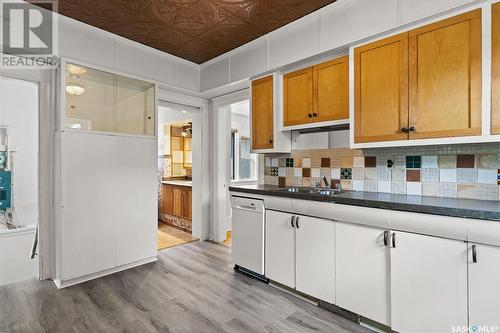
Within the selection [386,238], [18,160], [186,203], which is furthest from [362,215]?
[18,160]

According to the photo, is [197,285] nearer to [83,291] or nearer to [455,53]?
[83,291]

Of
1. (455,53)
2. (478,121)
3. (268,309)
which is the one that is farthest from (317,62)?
(268,309)

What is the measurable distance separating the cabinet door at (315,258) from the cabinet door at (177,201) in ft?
10.6

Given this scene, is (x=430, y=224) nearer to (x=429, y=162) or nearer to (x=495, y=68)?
(x=429, y=162)

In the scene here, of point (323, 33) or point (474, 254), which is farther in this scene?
point (323, 33)

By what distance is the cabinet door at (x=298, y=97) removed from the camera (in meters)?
2.65

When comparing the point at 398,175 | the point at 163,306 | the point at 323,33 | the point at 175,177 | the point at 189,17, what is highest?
the point at 189,17

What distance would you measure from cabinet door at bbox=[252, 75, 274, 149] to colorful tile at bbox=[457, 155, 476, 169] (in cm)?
169

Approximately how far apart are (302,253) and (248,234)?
2.27 feet

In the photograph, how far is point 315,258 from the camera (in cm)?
222

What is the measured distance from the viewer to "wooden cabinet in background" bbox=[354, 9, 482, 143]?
69.0 inches

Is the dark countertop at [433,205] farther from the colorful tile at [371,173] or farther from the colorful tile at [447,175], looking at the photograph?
the colorful tile at [371,173]

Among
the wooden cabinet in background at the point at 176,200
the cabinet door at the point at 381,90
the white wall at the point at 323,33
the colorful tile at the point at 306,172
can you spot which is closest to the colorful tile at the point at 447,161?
the cabinet door at the point at 381,90

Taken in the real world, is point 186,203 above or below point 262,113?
below
